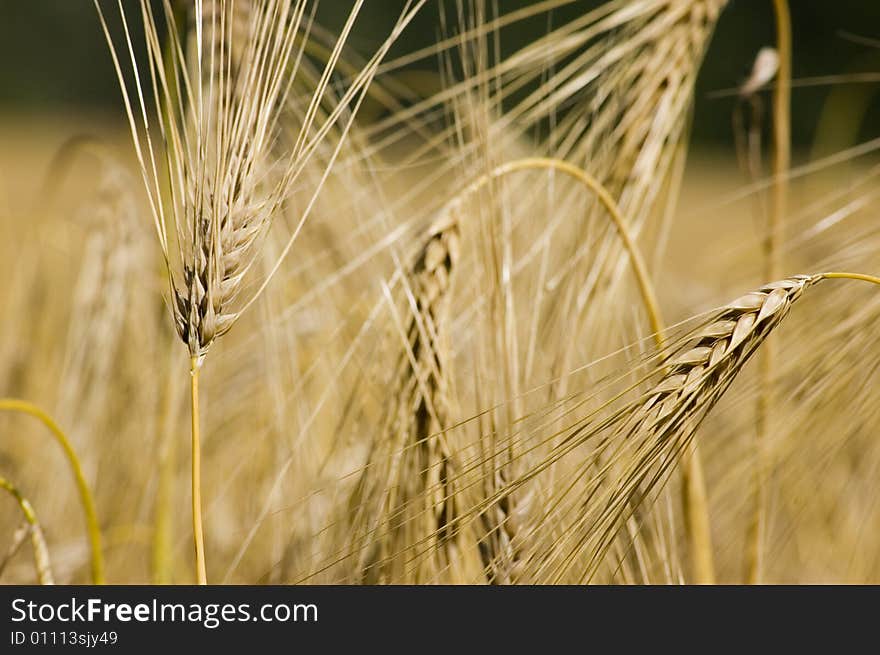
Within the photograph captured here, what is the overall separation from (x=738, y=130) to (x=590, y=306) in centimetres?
21

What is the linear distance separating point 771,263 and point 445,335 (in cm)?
23

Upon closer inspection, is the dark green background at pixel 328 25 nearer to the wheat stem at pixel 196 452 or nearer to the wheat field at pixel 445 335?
the wheat field at pixel 445 335

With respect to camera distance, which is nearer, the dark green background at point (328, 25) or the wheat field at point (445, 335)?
the wheat field at point (445, 335)

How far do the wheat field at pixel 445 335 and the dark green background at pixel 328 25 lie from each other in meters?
5.12

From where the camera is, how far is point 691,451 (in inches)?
17.9

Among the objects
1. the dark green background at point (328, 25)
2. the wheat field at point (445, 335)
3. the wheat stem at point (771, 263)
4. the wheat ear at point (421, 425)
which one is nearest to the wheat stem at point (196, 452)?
the wheat field at point (445, 335)

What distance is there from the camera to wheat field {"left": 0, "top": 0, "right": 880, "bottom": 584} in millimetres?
334

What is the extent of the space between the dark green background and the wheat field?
512cm

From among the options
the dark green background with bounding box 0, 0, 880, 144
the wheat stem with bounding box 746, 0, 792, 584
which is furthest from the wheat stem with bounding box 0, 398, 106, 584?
the dark green background with bounding box 0, 0, 880, 144

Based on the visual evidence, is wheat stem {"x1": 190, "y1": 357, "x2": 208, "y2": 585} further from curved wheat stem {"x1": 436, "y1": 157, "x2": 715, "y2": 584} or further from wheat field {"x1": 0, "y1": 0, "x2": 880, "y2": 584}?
curved wheat stem {"x1": 436, "y1": 157, "x2": 715, "y2": 584}

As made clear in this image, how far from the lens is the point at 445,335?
1.41ft

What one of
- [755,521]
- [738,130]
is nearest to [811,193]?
[738,130]

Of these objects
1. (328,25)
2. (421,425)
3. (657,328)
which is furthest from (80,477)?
(328,25)

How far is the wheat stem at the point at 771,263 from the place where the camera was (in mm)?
503
